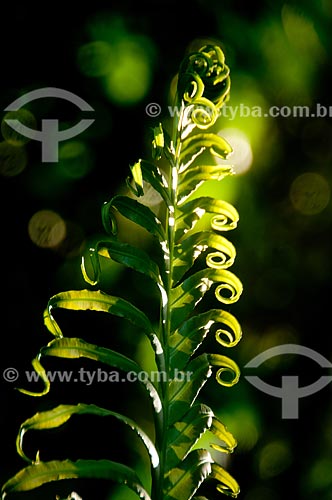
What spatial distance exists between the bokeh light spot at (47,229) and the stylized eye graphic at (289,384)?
42 centimetres

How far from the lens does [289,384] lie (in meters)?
1.28

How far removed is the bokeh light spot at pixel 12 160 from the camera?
1162 mm

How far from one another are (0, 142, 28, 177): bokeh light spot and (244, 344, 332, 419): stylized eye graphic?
1.77 feet

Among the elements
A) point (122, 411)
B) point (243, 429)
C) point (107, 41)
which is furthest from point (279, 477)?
point (107, 41)

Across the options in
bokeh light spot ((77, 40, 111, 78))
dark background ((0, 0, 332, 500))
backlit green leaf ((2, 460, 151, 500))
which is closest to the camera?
backlit green leaf ((2, 460, 151, 500))

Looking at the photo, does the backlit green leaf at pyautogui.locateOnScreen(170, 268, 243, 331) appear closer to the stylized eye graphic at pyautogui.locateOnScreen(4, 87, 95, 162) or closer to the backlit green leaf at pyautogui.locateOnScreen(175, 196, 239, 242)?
the backlit green leaf at pyautogui.locateOnScreen(175, 196, 239, 242)

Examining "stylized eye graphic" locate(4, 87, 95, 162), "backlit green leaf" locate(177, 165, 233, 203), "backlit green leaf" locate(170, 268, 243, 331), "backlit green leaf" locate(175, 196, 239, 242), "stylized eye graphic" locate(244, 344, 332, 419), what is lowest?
"stylized eye graphic" locate(244, 344, 332, 419)

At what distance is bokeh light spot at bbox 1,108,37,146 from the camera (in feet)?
3.85

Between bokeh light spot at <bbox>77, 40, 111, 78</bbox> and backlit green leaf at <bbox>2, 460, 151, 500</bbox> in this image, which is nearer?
backlit green leaf at <bbox>2, 460, 151, 500</bbox>

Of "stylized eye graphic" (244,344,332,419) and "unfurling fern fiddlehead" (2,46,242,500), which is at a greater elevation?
"unfurling fern fiddlehead" (2,46,242,500)

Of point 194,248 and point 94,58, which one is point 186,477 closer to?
point 194,248

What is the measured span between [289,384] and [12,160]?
2.12ft

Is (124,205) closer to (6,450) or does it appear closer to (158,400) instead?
(158,400)

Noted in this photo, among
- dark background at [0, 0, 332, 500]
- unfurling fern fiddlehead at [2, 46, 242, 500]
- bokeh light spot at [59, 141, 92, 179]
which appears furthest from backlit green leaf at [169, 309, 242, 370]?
bokeh light spot at [59, 141, 92, 179]
